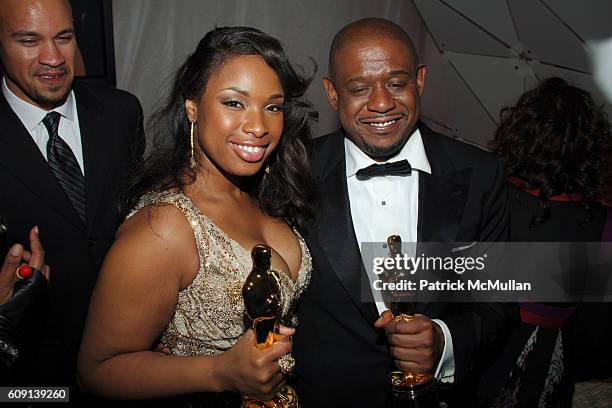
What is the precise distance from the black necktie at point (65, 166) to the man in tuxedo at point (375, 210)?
36.3 inches

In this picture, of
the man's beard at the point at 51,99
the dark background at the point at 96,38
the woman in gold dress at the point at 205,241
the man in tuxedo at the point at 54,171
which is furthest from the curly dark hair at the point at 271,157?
the dark background at the point at 96,38

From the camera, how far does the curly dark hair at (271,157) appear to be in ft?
6.24

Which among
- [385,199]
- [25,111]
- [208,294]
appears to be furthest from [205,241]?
[25,111]

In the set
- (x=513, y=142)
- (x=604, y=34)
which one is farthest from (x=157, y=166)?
(x=604, y=34)

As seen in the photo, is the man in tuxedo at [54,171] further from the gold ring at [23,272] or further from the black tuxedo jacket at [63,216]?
the gold ring at [23,272]

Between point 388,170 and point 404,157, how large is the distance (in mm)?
98

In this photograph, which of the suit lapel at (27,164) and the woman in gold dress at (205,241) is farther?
the suit lapel at (27,164)

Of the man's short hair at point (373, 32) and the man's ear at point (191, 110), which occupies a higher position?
the man's short hair at point (373, 32)

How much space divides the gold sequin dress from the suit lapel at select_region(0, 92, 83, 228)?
564 mm

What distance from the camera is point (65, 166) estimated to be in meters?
2.32

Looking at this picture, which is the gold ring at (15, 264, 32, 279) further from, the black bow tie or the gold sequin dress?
the black bow tie

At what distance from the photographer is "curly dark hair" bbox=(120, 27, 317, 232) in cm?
190

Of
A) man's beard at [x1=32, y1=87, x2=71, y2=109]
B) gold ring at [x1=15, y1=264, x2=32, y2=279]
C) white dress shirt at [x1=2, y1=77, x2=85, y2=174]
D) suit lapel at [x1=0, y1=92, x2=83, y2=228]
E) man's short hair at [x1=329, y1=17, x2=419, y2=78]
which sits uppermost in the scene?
man's short hair at [x1=329, y1=17, x2=419, y2=78]

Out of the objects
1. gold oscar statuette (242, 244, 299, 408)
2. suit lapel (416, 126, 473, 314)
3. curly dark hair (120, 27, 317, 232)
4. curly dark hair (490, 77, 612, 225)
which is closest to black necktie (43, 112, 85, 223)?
curly dark hair (120, 27, 317, 232)
